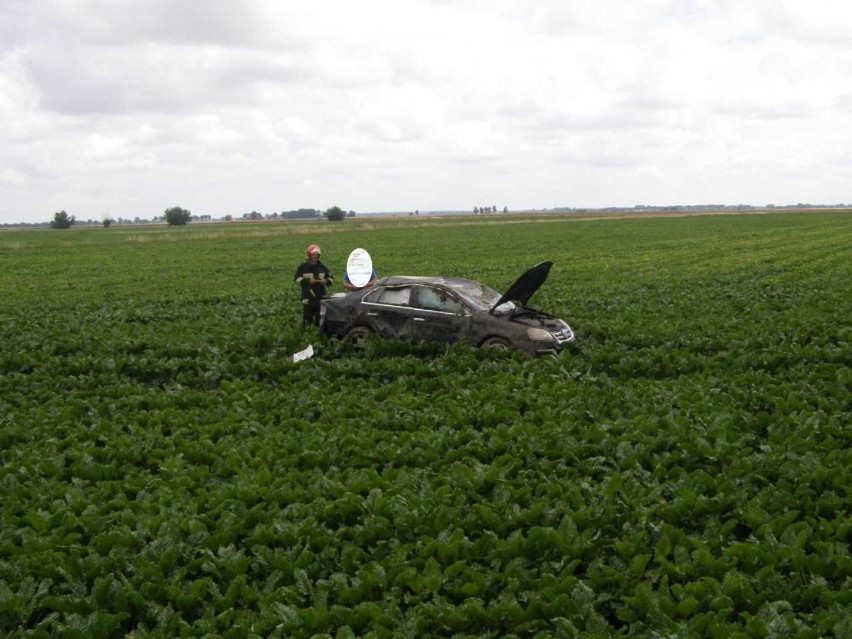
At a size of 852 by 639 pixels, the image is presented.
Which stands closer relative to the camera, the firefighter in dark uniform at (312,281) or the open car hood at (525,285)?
the open car hood at (525,285)

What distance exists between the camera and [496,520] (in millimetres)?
6434

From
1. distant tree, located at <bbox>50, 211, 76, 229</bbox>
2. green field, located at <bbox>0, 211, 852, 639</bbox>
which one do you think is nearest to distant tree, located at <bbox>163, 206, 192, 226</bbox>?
distant tree, located at <bbox>50, 211, 76, 229</bbox>

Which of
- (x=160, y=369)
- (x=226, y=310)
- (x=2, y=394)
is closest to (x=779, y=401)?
(x=160, y=369)

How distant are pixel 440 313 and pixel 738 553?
8.06 metres

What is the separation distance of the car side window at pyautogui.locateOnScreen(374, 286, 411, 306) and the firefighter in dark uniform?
1.37m

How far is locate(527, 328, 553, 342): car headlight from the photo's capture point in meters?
12.6

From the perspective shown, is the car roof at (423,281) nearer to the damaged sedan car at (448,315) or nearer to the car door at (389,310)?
the damaged sedan car at (448,315)

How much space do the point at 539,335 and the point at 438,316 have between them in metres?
1.81

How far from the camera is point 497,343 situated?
12.9 metres

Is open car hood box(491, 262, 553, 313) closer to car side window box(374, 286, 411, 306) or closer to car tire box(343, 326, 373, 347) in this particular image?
car side window box(374, 286, 411, 306)

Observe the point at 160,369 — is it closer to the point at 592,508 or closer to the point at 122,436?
the point at 122,436

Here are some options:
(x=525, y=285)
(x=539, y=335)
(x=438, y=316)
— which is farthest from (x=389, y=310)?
(x=539, y=335)

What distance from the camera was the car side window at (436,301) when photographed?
13.3m

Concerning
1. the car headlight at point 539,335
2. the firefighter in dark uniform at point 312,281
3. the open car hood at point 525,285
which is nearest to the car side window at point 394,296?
the firefighter in dark uniform at point 312,281
